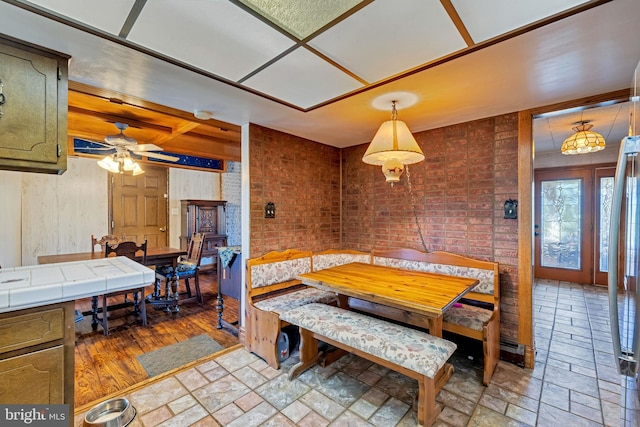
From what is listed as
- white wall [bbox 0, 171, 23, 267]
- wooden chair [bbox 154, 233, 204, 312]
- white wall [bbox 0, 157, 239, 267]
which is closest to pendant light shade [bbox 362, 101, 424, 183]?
wooden chair [bbox 154, 233, 204, 312]

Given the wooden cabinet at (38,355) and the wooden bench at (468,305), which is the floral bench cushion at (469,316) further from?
the wooden cabinet at (38,355)

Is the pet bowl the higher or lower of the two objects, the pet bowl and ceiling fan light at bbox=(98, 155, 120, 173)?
the lower

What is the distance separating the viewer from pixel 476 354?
256cm

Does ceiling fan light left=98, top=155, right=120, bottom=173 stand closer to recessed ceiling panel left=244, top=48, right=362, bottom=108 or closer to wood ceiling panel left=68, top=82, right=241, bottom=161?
wood ceiling panel left=68, top=82, right=241, bottom=161

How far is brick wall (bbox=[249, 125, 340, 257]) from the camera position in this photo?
2934mm

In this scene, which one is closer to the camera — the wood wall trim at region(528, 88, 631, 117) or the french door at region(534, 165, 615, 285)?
the wood wall trim at region(528, 88, 631, 117)

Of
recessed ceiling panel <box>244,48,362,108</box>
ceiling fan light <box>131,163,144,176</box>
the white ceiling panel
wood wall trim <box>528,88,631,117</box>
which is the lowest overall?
ceiling fan light <box>131,163,144,176</box>

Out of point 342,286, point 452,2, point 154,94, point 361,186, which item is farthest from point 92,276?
point 361,186

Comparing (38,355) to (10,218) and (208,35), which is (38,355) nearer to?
(208,35)

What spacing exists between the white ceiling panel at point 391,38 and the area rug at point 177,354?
2677 millimetres

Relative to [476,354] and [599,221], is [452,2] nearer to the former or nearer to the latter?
[476,354]

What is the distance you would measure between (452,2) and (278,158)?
7.24 feet

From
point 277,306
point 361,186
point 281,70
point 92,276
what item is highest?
point 281,70

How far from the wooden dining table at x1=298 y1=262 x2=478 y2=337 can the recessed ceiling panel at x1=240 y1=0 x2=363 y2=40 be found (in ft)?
5.41
